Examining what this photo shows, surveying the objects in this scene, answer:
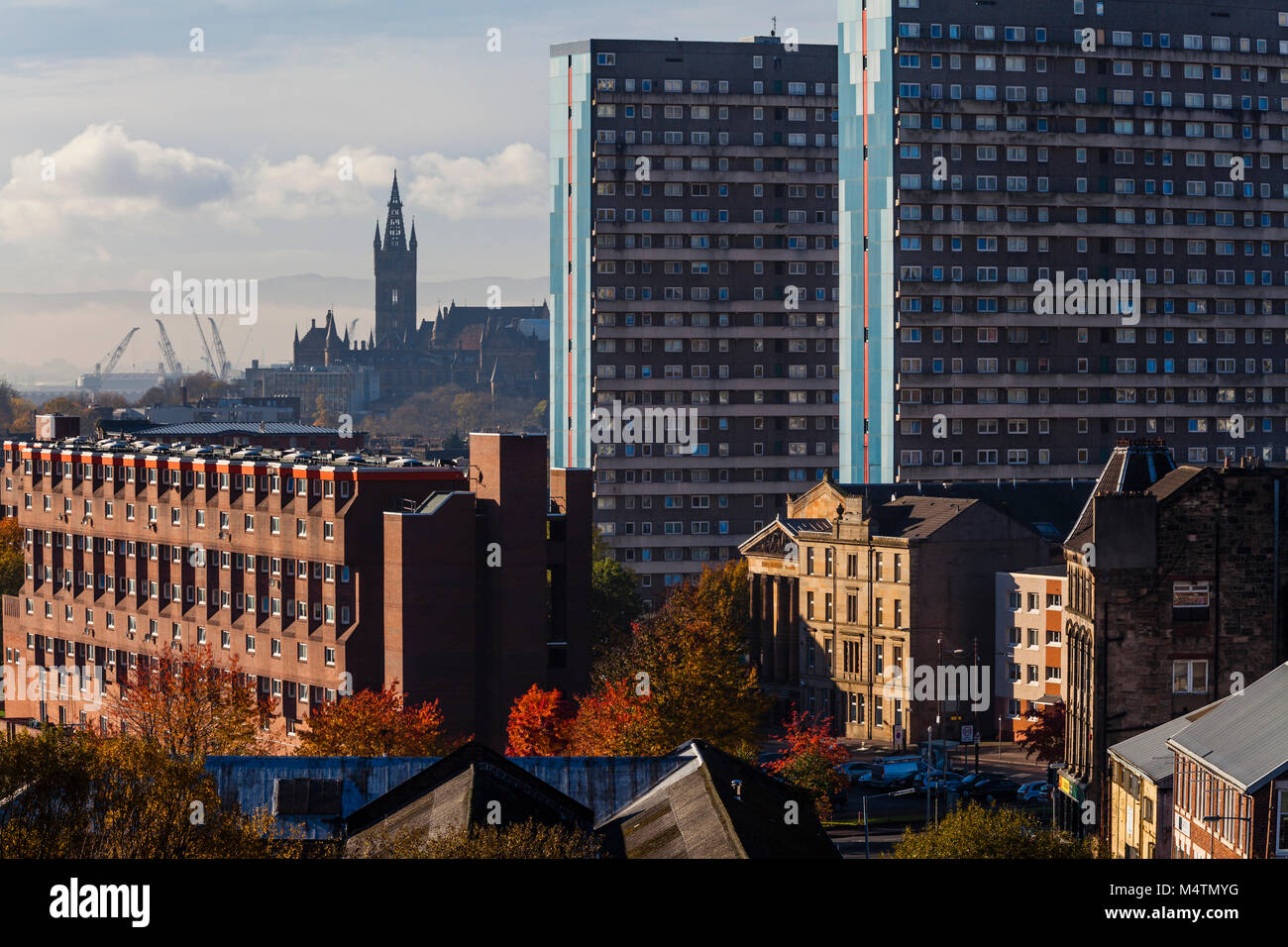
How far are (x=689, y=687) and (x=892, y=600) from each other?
101 feet

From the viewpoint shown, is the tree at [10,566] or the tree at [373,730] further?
the tree at [10,566]

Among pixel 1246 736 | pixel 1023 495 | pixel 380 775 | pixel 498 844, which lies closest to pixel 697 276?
pixel 1023 495

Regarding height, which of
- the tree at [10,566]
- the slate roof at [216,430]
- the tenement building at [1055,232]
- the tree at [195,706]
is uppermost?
the tenement building at [1055,232]

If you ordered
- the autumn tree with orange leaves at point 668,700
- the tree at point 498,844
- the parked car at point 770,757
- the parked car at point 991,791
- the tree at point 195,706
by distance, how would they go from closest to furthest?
1. the tree at point 498,844
2. the autumn tree with orange leaves at point 668,700
3. the tree at point 195,706
4. the parked car at point 991,791
5. the parked car at point 770,757

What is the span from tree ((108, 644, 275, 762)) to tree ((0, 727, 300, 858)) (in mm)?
33257

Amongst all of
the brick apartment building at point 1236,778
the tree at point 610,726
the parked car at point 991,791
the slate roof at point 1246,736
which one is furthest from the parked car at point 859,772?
the slate roof at point 1246,736

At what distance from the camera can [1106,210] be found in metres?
153

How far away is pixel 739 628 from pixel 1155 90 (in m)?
63.3

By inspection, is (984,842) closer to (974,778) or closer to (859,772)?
(974,778)

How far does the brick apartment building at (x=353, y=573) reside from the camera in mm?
99125

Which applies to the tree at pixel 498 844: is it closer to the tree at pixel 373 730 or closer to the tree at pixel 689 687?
the tree at pixel 373 730

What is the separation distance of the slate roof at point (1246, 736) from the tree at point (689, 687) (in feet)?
109
